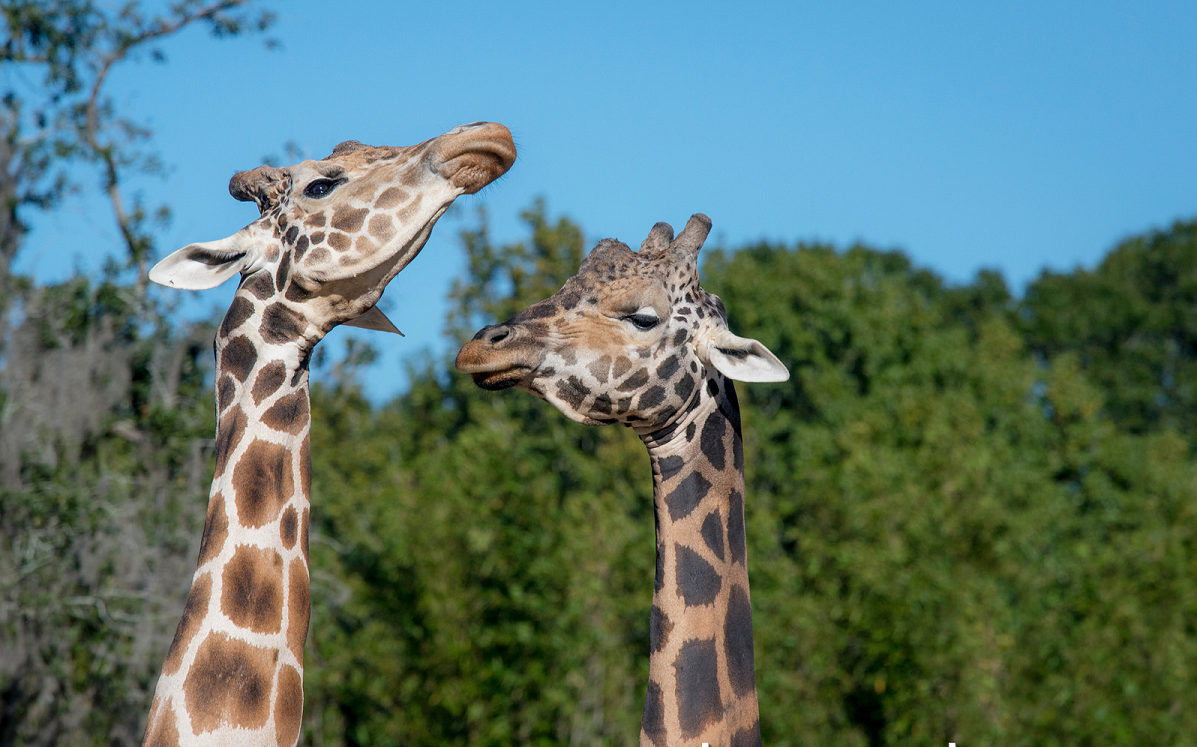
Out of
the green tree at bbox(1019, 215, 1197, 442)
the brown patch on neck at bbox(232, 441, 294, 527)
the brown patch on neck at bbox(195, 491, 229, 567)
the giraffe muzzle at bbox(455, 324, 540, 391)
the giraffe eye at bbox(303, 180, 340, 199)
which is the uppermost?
the green tree at bbox(1019, 215, 1197, 442)

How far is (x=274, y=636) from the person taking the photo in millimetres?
4480

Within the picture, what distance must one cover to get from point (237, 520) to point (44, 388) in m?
8.08

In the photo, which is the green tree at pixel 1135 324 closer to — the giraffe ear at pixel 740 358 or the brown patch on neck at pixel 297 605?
the giraffe ear at pixel 740 358

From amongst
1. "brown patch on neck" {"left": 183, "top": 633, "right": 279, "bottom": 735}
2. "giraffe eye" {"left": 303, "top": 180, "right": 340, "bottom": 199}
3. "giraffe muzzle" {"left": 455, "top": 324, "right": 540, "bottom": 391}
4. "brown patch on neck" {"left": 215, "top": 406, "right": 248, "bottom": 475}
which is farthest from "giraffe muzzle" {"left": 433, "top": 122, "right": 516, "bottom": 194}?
"brown patch on neck" {"left": 183, "top": 633, "right": 279, "bottom": 735}

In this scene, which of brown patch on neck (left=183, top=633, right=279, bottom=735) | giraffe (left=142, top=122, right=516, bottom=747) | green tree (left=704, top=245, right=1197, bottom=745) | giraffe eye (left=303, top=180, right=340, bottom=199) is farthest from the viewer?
green tree (left=704, top=245, right=1197, bottom=745)

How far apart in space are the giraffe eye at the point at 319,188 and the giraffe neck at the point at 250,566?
0.51 m

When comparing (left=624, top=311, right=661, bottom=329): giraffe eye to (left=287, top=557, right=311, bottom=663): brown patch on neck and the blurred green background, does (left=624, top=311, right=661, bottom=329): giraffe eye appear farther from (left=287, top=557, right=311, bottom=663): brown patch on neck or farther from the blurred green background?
the blurred green background

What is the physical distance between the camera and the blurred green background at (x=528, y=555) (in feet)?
37.1

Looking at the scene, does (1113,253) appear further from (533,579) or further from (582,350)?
(582,350)

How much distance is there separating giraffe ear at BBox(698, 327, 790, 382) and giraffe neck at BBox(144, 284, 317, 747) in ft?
5.50

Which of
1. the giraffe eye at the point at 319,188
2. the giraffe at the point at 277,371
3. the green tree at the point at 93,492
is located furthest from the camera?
the green tree at the point at 93,492

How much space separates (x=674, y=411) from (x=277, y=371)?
65.5 inches

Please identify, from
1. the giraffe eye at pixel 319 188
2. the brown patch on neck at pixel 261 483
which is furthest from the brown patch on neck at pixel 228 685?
the giraffe eye at pixel 319 188

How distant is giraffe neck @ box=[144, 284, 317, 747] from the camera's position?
14.2ft
